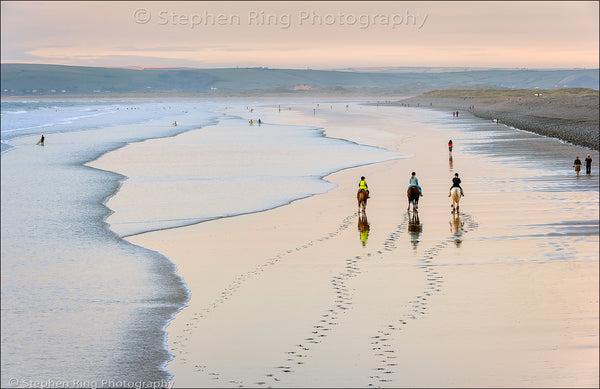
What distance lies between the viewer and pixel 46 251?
910 inches

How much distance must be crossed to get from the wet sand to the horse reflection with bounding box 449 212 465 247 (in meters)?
0.11

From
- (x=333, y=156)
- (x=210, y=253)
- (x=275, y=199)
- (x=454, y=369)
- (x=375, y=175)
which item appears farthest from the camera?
(x=333, y=156)

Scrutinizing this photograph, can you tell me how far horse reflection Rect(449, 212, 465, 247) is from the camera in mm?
22469

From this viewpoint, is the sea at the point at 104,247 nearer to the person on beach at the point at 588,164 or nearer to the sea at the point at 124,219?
the sea at the point at 124,219

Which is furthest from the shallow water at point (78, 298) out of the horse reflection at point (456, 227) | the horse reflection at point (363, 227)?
the horse reflection at point (456, 227)

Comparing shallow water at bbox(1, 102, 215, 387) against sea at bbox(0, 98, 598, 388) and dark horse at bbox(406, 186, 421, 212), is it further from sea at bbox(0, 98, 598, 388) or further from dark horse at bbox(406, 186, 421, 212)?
dark horse at bbox(406, 186, 421, 212)

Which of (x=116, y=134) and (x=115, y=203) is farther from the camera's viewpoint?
(x=116, y=134)

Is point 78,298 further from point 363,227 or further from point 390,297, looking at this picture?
point 363,227

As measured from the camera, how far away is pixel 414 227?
2495 cm

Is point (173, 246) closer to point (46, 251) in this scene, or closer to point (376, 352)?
point (46, 251)

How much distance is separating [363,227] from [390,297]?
9017 millimetres

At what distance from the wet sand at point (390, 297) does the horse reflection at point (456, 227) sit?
11 cm

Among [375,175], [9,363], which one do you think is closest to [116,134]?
[375,175]

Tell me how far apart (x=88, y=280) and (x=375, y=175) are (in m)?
23.7
